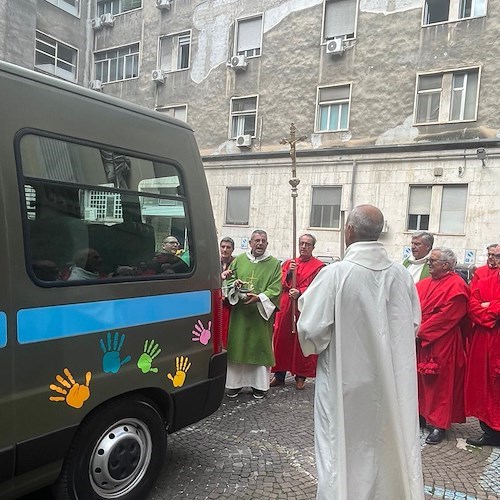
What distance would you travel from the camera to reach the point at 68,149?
2.55 metres

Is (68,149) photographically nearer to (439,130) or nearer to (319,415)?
(319,415)

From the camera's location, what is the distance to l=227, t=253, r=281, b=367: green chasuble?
5.20 meters

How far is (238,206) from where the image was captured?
1988 cm

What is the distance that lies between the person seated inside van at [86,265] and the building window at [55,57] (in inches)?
924

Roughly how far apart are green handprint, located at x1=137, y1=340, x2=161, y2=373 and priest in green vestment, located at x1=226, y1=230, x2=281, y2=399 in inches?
86.1

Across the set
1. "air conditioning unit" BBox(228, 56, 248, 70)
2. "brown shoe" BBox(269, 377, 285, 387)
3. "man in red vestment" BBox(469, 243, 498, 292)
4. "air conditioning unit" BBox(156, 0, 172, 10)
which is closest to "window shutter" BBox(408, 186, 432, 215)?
"air conditioning unit" BBox(228, 56, 248, 70)

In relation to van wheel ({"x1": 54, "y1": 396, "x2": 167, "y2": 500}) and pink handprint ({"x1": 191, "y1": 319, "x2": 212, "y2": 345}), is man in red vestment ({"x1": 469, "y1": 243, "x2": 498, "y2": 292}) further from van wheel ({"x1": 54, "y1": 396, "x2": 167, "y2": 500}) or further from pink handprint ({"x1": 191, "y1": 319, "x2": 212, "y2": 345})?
van wheel ({"x1": 54, "y1": 396, "x2": 167, "y2": 500})

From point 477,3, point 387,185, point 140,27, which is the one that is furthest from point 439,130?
point 140,27

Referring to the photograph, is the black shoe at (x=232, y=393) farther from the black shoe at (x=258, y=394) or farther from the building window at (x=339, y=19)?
the building window at (x=339, y=19)

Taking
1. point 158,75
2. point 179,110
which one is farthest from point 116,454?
point 158,75

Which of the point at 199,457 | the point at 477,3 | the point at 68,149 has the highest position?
the point at 477,3

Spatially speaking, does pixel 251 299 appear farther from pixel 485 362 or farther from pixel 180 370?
pixel 485 362

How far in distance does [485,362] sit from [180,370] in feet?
8.80

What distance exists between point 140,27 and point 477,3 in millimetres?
14278
